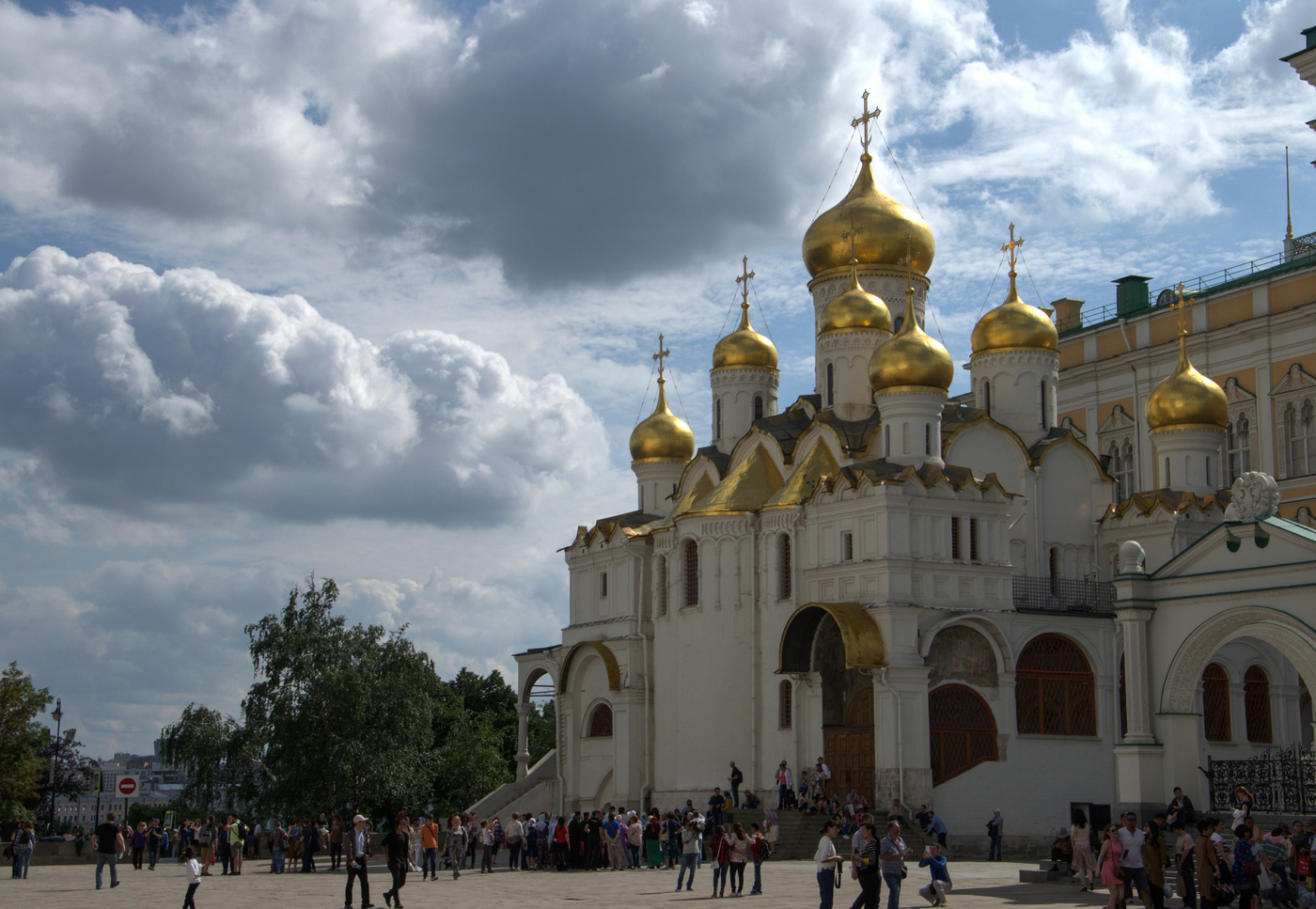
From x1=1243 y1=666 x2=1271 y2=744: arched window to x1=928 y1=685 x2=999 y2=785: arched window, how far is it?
5.35 metres

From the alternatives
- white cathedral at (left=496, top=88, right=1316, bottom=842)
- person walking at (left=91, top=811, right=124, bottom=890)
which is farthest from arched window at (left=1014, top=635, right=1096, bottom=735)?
person walking at (left=91, top=811, right=124, bottom=890)

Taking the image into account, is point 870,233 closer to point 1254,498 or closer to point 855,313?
point 855,313

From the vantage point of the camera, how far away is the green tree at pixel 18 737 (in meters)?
32.4

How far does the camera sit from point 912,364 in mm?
27578

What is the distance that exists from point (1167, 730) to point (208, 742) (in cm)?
2069

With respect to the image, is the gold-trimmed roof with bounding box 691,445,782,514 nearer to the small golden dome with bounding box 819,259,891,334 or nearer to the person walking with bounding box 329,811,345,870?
the small golden dome with bounding box 819,259,891,334

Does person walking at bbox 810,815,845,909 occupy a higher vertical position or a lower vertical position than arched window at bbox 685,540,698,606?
lower

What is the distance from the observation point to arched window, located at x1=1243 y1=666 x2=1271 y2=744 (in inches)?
1093

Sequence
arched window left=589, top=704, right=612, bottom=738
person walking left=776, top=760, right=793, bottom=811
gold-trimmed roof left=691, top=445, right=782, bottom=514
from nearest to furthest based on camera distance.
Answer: person walking left=776, top=760, right=793, bottom=811 < gold-trimmed roof left=691, top=445, right=782, bottom=514 < arched window left=589, top=704, right=612, bottom=738

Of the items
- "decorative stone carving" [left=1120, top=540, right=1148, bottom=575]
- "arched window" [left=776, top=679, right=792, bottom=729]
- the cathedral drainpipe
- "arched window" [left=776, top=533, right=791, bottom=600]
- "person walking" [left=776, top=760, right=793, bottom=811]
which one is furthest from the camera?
"arched window" [left=776, top=533, right=791, bottom=600]

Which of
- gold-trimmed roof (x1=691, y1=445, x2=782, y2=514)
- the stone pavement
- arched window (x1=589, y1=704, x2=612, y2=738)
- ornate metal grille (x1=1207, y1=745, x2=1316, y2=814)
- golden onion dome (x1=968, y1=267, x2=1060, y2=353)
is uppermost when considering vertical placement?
golden onion dome (x1=968, y1=267, x2=1060, y2=353)

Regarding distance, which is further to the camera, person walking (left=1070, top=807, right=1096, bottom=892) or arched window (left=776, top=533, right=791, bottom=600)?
arched window (left=776, top=533, right=791, bottom=600)

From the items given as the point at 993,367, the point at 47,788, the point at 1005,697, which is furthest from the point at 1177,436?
the point at 47,788

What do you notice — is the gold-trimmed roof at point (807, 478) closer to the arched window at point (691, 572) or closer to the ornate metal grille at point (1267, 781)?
the arched window at point (691, 572)
